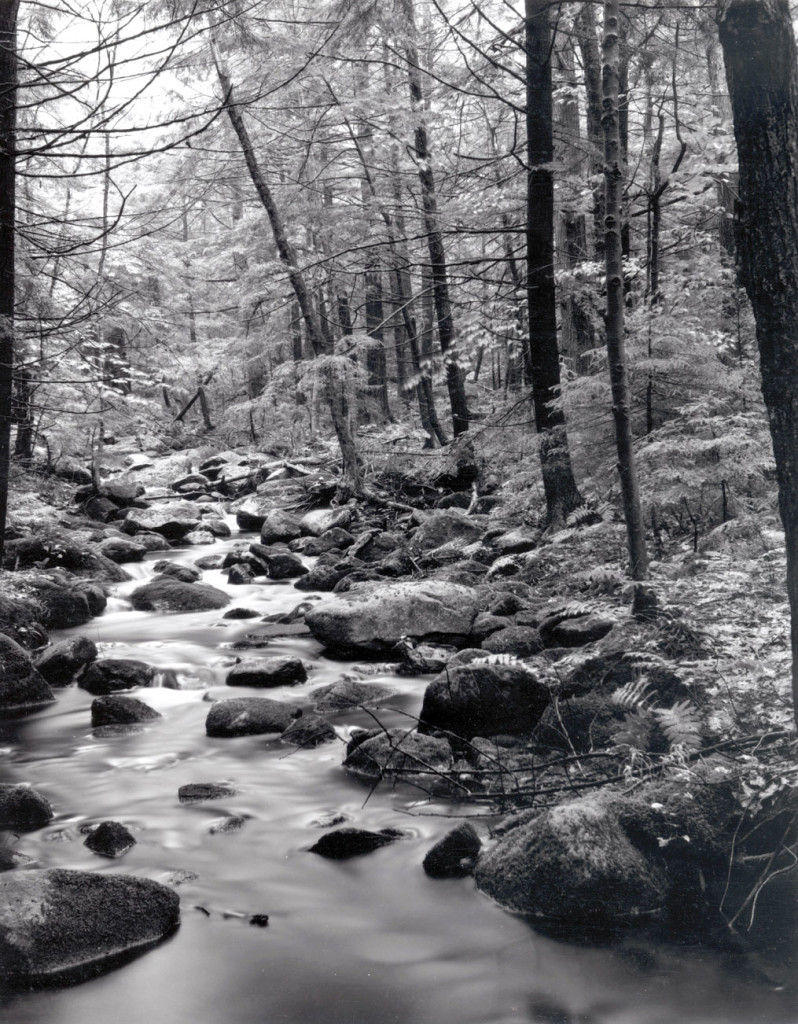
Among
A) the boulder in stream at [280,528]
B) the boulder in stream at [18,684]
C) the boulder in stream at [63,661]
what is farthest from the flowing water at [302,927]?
the boulder in stream at [280,528]

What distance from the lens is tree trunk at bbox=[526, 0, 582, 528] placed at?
9.91m

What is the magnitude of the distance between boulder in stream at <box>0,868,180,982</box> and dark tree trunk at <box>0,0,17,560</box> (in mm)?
4372

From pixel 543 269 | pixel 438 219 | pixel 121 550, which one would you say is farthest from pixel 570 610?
pixel 121 550

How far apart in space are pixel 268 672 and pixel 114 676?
69.0 inches

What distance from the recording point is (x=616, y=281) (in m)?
6.32

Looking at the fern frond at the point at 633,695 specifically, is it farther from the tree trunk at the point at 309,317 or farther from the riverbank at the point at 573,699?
the tree trunk at the point at 309,317

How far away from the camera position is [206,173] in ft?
58.4

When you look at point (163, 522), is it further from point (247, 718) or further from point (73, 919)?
point (73, 919)

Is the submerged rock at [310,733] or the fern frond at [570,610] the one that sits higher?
the fern frond at [570,610]

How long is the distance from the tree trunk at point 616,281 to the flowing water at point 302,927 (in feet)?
8.94

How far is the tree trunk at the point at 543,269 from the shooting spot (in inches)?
390

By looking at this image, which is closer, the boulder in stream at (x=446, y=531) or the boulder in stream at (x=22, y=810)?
the boulder in stream at (x=22, y=810)

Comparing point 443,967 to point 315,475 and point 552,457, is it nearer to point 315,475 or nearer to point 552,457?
point 552,457

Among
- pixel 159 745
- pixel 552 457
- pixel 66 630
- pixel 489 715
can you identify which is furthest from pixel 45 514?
pixel 489 715
